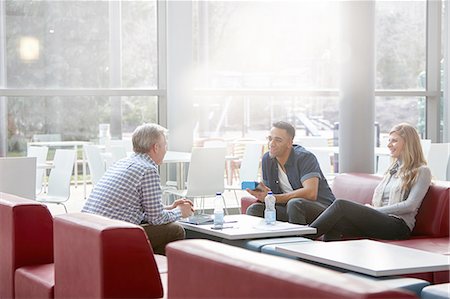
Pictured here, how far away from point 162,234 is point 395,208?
1.96 m

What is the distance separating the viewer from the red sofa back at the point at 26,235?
545 cm

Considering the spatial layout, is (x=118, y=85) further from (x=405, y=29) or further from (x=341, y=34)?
(x=405, y=29)

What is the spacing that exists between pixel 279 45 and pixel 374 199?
4.18 metres

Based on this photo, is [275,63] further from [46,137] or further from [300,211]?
[300,211]

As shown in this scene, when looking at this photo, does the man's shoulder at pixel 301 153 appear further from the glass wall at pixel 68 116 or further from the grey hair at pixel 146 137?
the glass wall at pixel 68 116

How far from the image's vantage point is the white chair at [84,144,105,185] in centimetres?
923

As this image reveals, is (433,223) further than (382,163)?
No

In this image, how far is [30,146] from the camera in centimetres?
958

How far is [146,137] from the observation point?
5844mm

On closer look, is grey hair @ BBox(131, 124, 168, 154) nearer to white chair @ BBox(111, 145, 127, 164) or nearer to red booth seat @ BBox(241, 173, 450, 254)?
red booth seat @ BBox(241, 173, 450, 254)

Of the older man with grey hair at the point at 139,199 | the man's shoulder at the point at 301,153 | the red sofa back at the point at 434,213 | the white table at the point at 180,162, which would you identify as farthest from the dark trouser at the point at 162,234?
the white table at the point at 180,162

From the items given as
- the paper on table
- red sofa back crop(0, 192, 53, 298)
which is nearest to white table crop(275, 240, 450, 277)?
the paper on table

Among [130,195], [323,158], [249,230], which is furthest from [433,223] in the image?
[323,158]

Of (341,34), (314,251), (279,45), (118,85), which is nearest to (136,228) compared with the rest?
(314,251)
